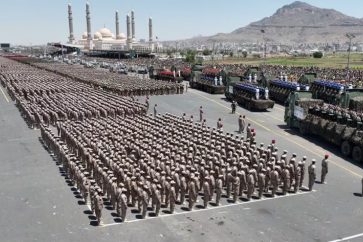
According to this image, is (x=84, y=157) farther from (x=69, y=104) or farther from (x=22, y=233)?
(x=69, y=104)

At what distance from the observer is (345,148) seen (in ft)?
59.6

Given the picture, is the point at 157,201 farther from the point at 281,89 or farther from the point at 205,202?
the point at 281,89

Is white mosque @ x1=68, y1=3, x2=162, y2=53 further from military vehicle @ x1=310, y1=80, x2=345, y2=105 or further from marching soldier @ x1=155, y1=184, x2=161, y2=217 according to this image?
marching soldier @ x1=155, y1=184, x2=161, y2=217

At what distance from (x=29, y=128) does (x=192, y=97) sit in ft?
54.3

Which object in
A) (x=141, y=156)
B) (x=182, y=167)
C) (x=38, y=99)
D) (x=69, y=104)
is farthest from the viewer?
(x=38, y=99)

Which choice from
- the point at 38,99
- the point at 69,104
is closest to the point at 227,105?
the point at 69,104

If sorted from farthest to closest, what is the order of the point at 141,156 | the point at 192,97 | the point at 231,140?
the point at 192,97, the point at 231,140, the point at 141,156

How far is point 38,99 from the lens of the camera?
31.5m

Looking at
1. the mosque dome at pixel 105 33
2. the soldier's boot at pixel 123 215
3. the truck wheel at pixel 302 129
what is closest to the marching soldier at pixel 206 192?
the soldier's boot at pixel 123 215

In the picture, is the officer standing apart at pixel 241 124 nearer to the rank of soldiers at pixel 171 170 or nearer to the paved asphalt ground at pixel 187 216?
the rank of soldiers at pixel 171 170

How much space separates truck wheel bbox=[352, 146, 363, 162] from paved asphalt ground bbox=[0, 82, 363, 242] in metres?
0.41

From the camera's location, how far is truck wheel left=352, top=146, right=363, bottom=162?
17.0m

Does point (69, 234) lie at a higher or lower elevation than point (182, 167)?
lower

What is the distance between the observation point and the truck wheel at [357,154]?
17000 millimetres
